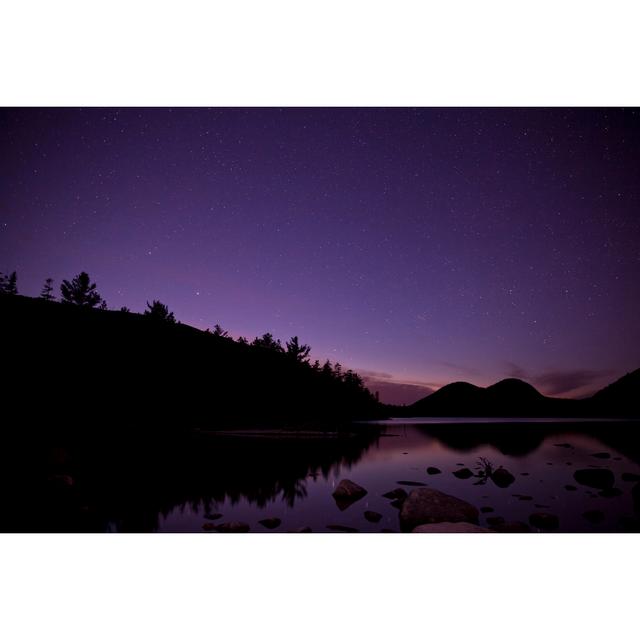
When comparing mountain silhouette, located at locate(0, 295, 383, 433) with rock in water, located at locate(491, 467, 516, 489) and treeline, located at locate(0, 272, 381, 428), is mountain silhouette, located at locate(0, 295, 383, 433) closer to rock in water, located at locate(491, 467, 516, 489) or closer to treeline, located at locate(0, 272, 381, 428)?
treeline, located at locate(0, 272, 381, 428)

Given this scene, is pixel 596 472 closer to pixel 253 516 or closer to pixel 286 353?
pixel 253 516

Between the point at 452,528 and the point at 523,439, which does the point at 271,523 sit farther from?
the point at 523,439

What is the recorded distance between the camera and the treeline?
24.8 metres

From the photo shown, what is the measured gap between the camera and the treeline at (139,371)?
24.8m

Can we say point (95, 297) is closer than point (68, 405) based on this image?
No

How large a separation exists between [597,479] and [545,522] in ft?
17.0

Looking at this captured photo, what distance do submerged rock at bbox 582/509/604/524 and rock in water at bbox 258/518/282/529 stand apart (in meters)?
6.17

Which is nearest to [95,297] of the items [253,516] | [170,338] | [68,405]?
[170,338]

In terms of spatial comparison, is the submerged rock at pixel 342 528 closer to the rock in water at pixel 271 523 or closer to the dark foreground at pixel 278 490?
the dark foreground at pixel 278 490

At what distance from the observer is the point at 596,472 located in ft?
35.8

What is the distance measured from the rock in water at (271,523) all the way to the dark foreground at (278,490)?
19 millimetres

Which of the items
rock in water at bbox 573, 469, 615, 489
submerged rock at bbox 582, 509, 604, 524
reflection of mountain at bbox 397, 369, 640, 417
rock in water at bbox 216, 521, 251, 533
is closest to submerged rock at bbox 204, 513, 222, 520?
rock in water at bbox 216, 521, 251, 533

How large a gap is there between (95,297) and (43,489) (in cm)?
5040

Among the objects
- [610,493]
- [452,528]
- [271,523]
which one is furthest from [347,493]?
[610,493]
